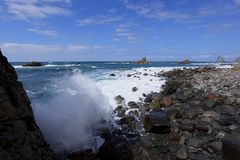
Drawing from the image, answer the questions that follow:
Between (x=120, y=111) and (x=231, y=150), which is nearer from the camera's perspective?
(x=231, y=150)

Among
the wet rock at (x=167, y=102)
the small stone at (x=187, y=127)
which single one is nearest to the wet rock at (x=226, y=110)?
the wet rock at (x=167, y=102)

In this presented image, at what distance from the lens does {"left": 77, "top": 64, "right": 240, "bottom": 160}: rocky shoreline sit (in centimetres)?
793

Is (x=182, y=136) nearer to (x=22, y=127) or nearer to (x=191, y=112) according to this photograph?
(x=191, y=112)

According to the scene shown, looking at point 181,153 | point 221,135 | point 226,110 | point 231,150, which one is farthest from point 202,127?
point 231,150

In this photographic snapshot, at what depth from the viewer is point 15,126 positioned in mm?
5535

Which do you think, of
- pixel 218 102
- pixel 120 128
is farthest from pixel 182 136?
pixel 218 102

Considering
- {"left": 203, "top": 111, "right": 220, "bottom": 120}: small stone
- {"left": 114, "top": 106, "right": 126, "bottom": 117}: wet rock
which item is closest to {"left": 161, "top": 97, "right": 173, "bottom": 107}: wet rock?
{"left": 114, "top": 106, "right": 126, "bottom": 117}: wet rock

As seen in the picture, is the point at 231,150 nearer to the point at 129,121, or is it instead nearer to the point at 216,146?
the point at 216,146

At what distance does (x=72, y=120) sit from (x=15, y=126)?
15.3ft

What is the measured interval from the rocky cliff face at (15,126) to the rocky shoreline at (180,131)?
246cm

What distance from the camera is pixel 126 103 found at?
50.9 ft

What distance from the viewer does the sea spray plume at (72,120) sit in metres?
8.84

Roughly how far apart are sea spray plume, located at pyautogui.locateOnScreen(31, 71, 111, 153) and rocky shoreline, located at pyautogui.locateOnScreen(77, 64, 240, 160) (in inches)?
31.8

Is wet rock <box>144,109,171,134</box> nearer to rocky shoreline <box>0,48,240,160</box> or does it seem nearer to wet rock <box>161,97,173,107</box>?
rocky shoreline <box>0,48,240,160</box>
